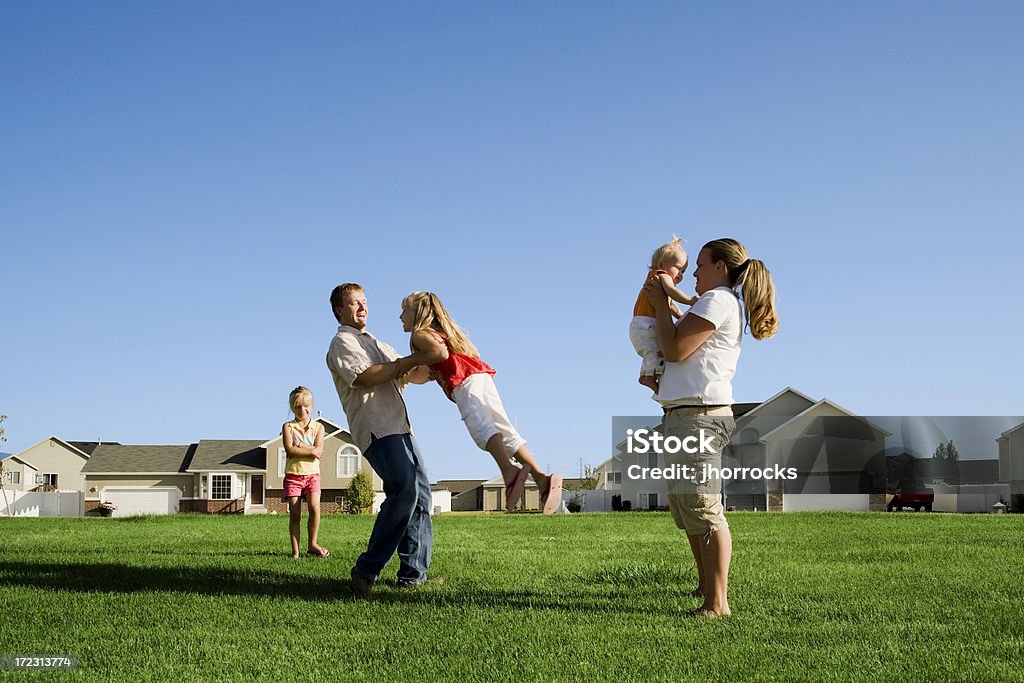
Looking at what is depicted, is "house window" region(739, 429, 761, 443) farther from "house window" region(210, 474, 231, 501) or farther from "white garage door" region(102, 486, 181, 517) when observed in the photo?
"white garage door" region(102, 486, 181, 517)

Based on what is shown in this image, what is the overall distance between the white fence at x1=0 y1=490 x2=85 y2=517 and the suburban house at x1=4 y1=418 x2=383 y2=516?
328 inches

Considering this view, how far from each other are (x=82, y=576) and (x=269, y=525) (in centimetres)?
954

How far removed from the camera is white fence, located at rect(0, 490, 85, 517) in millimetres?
41375

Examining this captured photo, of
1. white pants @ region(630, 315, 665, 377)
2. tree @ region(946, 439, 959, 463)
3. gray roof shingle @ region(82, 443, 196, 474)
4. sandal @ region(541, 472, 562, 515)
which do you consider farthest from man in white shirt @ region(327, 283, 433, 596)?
gray roof shingle @ region(82, 443, 196, 474)

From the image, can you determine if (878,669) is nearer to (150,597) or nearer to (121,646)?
(121,646)

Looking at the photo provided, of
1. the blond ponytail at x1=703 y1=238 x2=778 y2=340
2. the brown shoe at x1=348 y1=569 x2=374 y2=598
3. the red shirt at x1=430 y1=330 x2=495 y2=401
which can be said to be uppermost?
the blond ponytail at x1=703 y1=238 x2=778 y2=340

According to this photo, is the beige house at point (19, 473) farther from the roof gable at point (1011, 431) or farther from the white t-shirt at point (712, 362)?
the white t-shirt at point (712, 362)

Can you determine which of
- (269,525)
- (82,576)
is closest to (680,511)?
(82,576)

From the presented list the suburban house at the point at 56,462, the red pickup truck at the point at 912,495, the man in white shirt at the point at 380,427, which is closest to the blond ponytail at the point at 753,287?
the man in white shirt at the point at 380,427

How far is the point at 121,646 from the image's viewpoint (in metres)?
4.59

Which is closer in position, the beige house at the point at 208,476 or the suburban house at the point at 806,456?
the suburban house at the point at 806,456

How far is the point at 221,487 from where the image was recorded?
55000 mm

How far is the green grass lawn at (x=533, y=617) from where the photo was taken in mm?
4125

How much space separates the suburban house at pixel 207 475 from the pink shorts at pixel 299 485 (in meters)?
42.9
